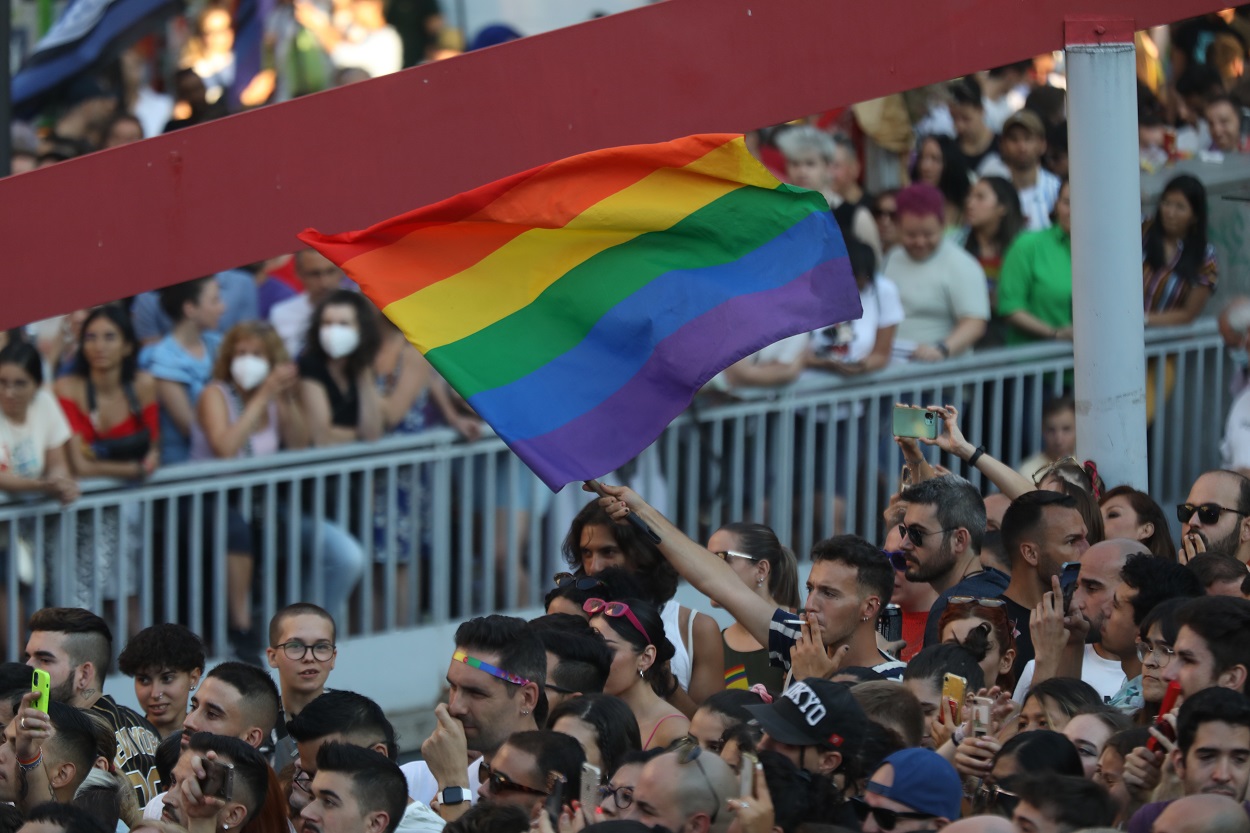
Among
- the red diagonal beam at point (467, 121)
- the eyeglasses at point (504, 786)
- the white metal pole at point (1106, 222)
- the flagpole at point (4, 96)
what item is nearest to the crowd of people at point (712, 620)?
the eyeglasses at point (504, 786)

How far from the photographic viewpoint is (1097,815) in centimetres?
533

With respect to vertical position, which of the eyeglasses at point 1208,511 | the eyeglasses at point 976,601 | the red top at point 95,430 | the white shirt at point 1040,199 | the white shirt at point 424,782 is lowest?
the white shirt at point 424,782

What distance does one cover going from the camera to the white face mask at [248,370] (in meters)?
9.92

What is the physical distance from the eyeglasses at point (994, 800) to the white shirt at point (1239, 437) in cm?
521

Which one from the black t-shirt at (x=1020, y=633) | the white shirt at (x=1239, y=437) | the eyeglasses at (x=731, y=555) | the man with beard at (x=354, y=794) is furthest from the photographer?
the white shirt at (x=1239, y=437)

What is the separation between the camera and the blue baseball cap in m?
5.44

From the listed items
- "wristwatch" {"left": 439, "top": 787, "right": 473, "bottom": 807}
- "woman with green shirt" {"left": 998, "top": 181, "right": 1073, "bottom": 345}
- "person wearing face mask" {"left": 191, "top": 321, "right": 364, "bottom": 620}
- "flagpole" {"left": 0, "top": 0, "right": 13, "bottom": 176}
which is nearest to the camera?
"wristwatch" {"left": 439, "top": 787, "right": 473, "bottom": 807}

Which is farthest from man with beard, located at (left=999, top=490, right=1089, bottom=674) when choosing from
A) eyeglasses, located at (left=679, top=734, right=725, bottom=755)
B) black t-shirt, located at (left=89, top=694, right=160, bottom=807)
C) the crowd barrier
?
the crowd barrier

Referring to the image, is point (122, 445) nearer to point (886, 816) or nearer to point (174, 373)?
point (174, 373)

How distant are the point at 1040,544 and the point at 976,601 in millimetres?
473

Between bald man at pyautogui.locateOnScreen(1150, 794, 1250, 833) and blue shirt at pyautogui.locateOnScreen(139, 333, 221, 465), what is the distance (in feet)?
18.9

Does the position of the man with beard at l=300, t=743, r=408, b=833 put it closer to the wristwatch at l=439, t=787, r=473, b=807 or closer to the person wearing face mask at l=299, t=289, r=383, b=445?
the wristwatch at l=439, t=787, r=473, b=807

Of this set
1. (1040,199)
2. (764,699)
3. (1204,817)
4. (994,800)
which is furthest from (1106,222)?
(1040,199)

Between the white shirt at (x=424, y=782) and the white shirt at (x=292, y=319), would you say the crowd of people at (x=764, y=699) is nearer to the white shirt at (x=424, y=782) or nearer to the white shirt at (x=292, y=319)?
the white shirt at (x=424, y=782)
